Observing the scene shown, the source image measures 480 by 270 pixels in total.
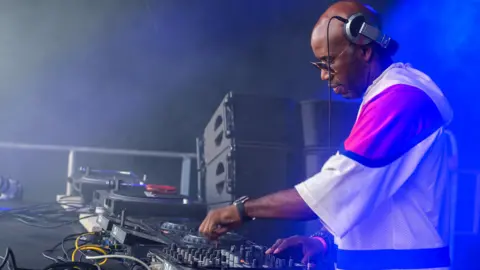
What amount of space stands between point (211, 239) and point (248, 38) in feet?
11.5

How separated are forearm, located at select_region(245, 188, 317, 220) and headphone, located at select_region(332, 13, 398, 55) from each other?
33cm

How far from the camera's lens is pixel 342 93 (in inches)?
44.8

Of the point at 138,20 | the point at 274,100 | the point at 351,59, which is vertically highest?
the point at 138,20

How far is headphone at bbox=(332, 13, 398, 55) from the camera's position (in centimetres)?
104

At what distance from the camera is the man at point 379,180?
917 mm

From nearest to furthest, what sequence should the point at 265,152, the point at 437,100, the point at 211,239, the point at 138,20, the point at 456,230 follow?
the point at 437,100 → the point at 211,239 → the point at 265,152 → the point at 456,230 → the point at 138,20

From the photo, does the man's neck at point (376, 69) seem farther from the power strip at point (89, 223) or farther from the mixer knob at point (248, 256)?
the power strip at point (89, 223)

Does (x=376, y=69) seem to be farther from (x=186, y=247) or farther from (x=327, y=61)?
(x=186, y=247)

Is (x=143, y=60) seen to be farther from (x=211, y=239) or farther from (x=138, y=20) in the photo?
(x=211, y=239)

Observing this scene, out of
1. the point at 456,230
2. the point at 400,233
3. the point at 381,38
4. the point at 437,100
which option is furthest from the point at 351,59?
the point at 456,230

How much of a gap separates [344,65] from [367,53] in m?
0.05

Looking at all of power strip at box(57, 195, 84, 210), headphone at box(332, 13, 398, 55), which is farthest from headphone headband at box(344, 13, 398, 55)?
power strip at box(57, 195, 84, 210)

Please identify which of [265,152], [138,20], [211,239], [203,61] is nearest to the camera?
[211,239]

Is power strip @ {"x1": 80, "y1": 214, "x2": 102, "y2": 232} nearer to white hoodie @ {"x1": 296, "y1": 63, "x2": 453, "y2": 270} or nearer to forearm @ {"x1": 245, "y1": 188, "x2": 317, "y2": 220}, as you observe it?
forearm @ {"x1": 245, "y1": 188, "x2": 317, "y2": 220}
